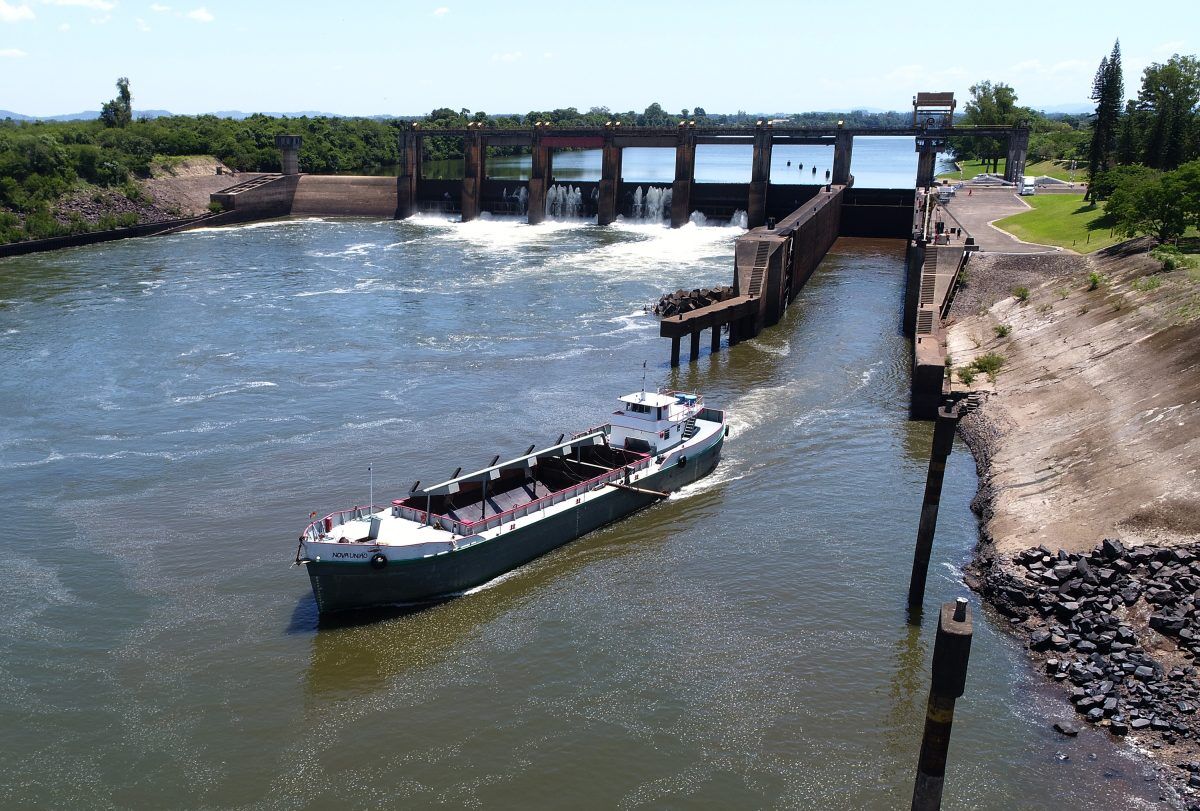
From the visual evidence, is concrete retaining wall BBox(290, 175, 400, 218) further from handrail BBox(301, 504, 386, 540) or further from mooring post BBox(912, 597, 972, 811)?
mooring post BBox(912, 597, 972, 811)

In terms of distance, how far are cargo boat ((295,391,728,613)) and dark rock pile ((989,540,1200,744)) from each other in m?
12.9

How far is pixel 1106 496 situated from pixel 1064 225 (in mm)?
50648

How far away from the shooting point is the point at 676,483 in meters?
37.2

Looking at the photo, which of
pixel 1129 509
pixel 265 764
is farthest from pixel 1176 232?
pixel 265 764

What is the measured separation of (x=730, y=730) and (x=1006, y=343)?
3408 cm

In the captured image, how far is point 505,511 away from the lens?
109ft

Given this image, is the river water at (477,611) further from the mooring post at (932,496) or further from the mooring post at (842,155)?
the mooring post at (842,155)

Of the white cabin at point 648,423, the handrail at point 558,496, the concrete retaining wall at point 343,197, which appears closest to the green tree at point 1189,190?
the white cabin at point 648,423

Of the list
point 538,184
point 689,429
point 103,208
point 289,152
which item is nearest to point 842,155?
point 538,184

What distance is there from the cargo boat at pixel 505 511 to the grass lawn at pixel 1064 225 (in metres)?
39.0

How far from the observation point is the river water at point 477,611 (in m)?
22.1

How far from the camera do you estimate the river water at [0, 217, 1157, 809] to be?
72.4ft

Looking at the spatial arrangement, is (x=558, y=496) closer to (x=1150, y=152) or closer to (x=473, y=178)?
(x=1150, y=152)

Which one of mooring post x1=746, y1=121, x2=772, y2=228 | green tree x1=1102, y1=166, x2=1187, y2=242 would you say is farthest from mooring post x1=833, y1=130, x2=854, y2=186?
green tree x1=1102, y1=166, x2=1187, y2=242
